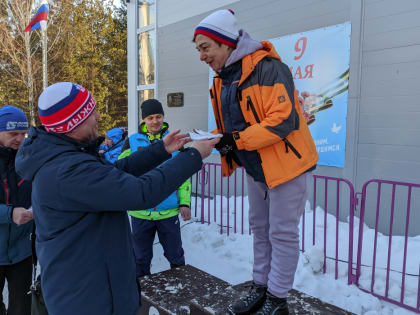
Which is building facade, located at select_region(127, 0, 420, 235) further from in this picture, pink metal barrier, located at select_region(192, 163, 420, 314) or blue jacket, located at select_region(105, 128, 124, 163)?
blue jacket, located at select_region(105, 128, 124, 163)

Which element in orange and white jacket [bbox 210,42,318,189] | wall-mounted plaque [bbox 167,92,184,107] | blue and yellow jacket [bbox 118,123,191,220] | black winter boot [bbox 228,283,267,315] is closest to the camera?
orange and white jacket [bbox 210,42,318,189]

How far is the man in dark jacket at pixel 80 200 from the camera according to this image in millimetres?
1496

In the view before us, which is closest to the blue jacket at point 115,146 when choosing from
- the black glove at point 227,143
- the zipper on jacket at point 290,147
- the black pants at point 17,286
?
the black pants at point 17,286

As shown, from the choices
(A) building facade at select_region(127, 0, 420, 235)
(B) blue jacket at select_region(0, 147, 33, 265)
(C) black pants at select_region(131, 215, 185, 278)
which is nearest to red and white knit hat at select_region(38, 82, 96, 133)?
(B) blue jacket at select_region(0, 147, 33, 265)

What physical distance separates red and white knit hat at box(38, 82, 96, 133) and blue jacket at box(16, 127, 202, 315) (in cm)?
6

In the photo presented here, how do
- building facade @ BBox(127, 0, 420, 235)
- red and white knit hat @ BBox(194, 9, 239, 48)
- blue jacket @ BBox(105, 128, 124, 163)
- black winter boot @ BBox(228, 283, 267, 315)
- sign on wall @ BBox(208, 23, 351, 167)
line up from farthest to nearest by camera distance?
sign on wall @ BBox(208, 23, 351, 167), blue jacket @ BBox(105, 128, 124, 163), building facade @ BBox(127, 0, 420, 235), black winter boot @ BBox(228, 283, 267, 315), red and white knit hat @ BBox(194, 9, 239, 48)

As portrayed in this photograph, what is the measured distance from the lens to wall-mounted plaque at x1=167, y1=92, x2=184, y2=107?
907 cm

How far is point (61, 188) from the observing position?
4.85ft

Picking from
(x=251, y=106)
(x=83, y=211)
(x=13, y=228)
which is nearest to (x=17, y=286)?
(x=13, y=228)

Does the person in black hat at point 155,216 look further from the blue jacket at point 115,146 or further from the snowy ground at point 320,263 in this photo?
the blue jacket at point 115,146

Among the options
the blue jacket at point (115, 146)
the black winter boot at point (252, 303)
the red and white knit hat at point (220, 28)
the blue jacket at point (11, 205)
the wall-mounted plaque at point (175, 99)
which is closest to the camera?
the red and white knit hat at point (220, 28)

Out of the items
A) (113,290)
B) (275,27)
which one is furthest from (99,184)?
(275,27)

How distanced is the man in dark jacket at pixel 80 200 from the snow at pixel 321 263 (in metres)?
2.65

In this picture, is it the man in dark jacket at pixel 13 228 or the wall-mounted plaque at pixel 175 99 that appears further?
the wall-mounted plaque at pixel 175 99
